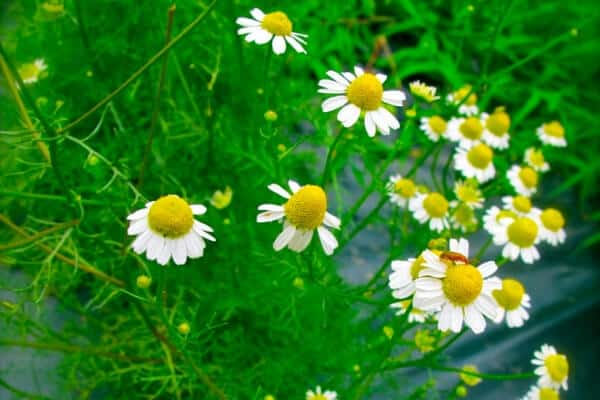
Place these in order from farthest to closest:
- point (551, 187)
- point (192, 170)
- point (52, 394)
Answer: point (551, 187), point (192, 170), point (52, 394)

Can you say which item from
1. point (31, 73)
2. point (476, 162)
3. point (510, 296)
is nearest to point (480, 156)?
point (476, 162)

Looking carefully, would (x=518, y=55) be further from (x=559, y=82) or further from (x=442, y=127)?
(x=442, y=127)

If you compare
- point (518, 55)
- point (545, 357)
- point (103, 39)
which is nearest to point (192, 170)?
point (103, 39)

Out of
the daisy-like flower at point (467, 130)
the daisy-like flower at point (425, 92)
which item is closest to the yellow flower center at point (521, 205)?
the daisy-like flower at point (467, 130)

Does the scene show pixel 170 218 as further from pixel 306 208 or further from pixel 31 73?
pixel 31 73

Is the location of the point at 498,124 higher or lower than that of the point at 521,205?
higher
